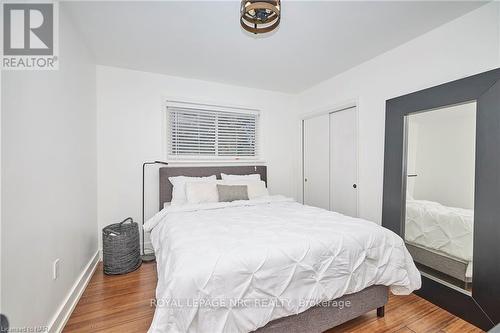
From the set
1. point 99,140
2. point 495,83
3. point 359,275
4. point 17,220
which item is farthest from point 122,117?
point 495,83

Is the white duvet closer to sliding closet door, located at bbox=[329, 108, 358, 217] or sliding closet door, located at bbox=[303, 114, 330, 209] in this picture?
sliding closet door, located at bbox=[329, 108, 358, 217]

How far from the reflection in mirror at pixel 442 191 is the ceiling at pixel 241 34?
91 cm

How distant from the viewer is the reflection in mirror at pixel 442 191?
73.7 inches

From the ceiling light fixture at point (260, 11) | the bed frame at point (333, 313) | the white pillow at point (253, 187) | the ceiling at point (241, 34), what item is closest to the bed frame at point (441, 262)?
the bed frame at point (333, 313)

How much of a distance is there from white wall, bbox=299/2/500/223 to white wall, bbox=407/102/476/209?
1.11 ft

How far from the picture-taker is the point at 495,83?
168 cm

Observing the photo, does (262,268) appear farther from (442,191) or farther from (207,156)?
(207,156)

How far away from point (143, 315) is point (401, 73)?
344 centimetres

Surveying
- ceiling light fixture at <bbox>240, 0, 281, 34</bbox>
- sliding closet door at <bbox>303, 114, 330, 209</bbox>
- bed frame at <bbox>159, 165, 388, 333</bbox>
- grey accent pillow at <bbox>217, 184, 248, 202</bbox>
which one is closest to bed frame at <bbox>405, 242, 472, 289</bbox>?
bed frame at <bbox>159, 165, 388, 333</bbox>

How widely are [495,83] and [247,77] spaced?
261cm

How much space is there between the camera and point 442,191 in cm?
207

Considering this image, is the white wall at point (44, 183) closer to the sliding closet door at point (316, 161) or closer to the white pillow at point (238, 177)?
the white pillow at point (238, 177)

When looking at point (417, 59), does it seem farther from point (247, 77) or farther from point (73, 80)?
point (73, 80)

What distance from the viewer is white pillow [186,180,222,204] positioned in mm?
2670
